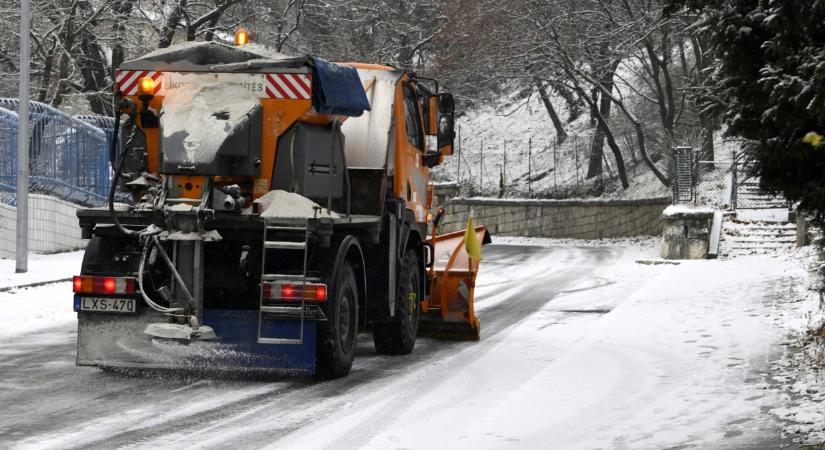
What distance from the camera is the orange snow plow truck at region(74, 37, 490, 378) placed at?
944 cm

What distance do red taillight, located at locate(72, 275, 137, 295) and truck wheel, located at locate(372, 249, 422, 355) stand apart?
2798mm

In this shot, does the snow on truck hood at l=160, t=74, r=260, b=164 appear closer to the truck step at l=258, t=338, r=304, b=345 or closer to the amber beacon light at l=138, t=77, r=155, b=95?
the amber beacon light at l=138, t=77, r=155, b=95

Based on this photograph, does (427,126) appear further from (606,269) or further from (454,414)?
(606,269)

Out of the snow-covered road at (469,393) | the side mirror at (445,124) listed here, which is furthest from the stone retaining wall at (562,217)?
the side mirror at (445,124)

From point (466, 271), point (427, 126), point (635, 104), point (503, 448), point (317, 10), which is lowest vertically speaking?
point (503, 448)

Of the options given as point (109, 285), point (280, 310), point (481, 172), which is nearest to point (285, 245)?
point (280, 310)

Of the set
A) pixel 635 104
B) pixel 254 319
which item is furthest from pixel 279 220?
pixel 635 104

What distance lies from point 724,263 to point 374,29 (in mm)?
19899

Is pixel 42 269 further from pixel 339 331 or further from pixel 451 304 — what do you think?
pixel 339 331

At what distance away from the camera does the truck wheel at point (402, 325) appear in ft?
38.3

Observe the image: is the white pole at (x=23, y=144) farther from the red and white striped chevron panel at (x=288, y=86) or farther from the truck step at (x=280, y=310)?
the truck step at (x=280, y=310)

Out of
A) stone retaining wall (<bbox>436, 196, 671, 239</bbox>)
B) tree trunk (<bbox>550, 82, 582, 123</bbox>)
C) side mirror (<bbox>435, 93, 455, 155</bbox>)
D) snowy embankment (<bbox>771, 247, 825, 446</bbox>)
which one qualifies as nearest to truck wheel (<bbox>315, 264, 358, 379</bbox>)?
side mirror (<bbox>435, 93, 455, 155</bbox>)

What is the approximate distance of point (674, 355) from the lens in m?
11.5

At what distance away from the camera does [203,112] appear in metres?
9.78
